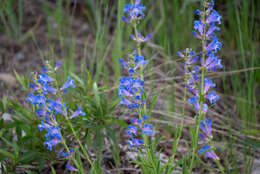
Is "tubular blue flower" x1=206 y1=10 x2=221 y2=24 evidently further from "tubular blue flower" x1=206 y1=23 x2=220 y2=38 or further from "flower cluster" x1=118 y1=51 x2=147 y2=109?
"flower cluster" x1=118 y1=51 x2=147 y2=109

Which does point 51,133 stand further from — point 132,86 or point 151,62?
point 151,62

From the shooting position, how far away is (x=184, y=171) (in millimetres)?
1530

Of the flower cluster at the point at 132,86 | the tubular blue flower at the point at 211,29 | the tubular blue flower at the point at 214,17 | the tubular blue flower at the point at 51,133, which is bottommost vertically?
the tubular blue flower at the point at 51,133

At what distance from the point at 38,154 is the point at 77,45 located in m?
2.44

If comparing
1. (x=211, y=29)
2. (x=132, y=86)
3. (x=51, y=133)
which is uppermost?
(x=211, y=29)

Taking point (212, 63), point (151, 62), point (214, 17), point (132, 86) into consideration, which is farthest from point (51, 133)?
point (151, 62)

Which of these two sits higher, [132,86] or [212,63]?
[212,63]

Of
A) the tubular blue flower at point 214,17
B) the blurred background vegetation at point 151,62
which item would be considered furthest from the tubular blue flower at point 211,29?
the blurred background vegetation at point 151,62

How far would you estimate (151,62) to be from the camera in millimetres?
2496

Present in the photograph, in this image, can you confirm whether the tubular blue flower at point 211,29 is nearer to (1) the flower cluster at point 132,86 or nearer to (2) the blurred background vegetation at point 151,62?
(1) the flower cluster at point 132,86

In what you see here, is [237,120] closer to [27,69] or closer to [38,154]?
[38,154]

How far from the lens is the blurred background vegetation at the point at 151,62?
6.67 feet

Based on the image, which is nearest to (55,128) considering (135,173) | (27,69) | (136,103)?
(136,103)

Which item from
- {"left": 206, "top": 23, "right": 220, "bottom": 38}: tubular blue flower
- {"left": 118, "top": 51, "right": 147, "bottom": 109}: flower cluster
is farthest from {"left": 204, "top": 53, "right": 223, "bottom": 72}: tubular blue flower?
{"left": 118, "top": 51, "right": 147, "bottom": 109}: flower cluster
